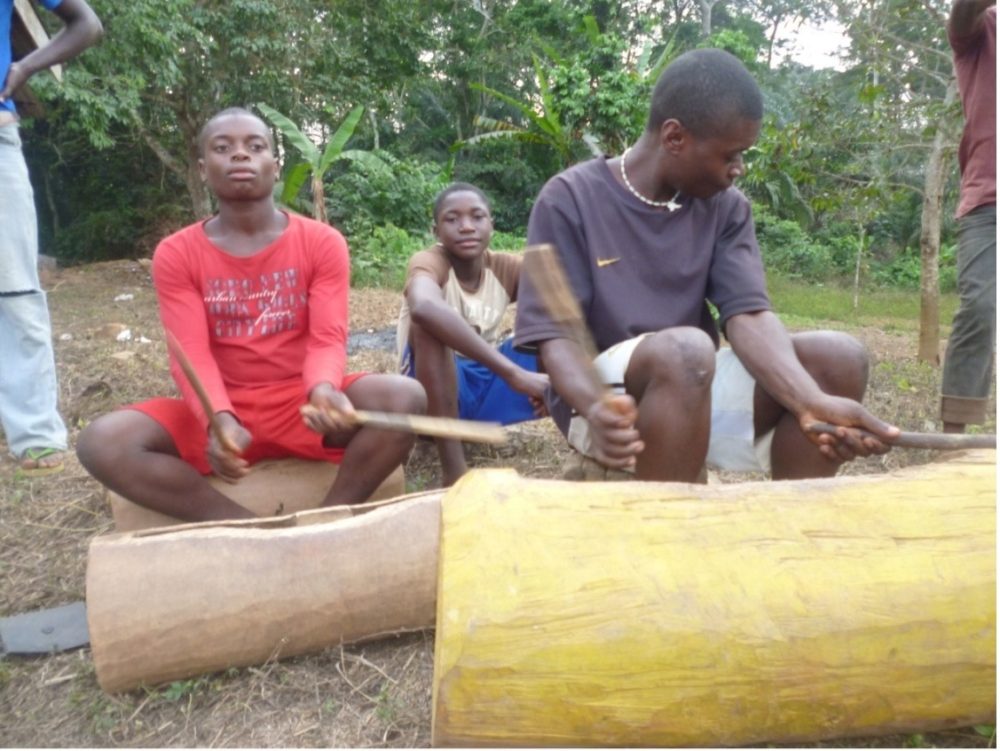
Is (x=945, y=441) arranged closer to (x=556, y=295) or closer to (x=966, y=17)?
(x=556, y=295)

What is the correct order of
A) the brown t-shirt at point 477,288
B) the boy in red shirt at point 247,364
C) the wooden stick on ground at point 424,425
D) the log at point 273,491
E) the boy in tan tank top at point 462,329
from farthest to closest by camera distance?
the brown t-shirt at point 477,288 → the boy in tan tank top at point 462,329 → the log at point 273,491 → the boy in red shirt at point 247,364 → the wooden stick on ground at point 424,425

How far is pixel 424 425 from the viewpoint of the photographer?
2123mm

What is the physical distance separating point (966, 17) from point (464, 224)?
71.8 inches

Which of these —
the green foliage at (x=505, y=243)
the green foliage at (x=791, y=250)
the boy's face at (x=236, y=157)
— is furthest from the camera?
the green foliage at (x=791, y=250)

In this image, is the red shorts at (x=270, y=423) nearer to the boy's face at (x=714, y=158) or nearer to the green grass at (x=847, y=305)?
the boy's face at (x=714, y=158)

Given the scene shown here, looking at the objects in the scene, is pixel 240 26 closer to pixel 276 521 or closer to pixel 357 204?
pixel 357 204

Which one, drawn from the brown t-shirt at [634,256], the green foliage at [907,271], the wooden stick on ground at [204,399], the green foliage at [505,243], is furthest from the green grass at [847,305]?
the wooden stick on ground at [204,399]

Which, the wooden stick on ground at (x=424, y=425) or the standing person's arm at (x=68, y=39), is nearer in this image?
the wooden stick on ground at (x=424, y=425)

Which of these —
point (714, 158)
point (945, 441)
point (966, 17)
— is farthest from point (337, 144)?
point (945, 441)

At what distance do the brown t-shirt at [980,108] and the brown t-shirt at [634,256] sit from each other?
1.43 meters

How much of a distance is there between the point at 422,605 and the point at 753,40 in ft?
75.2

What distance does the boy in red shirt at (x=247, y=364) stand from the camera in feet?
7.33

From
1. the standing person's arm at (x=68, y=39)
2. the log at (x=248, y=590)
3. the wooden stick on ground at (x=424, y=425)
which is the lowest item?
the log at (x=248, y=590)

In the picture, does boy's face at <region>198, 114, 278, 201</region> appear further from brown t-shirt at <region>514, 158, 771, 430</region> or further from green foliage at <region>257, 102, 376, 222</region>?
green foliage at <region>257, 102, 376, 222</region>
